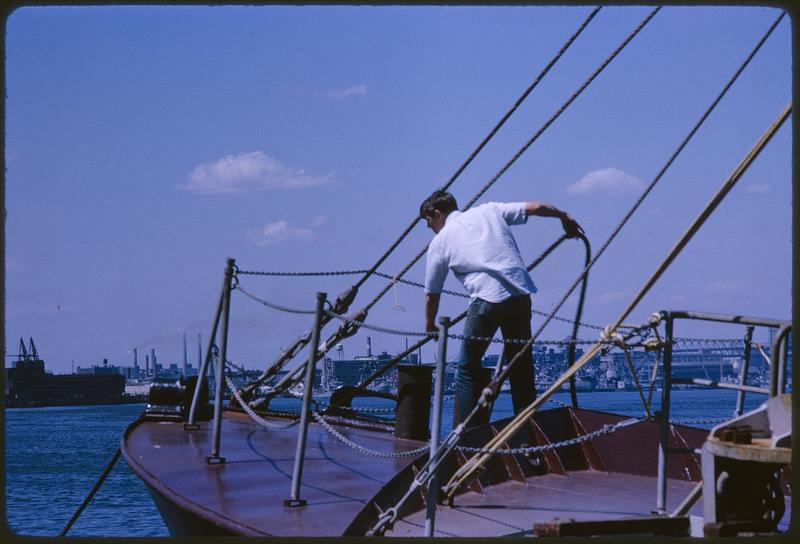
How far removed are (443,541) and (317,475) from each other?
2.12 metres

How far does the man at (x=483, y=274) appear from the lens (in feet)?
19.8

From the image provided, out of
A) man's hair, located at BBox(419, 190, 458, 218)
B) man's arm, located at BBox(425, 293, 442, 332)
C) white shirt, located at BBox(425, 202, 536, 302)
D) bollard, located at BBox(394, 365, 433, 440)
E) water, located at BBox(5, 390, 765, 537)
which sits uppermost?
man's hair, located at BBox(419, 190, 458, 218)

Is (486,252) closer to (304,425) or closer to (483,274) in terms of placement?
(483,274)

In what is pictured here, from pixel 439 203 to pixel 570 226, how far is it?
779 millimetres

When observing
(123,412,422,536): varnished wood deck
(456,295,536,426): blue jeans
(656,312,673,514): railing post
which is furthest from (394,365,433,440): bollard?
(656,312,673,514): railing post

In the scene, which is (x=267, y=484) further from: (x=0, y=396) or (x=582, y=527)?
(x=582, y=527)

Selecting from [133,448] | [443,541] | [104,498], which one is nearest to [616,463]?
[443,541]

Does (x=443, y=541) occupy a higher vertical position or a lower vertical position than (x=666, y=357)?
lower

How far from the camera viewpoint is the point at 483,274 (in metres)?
6.07

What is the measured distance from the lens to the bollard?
7.53 meters

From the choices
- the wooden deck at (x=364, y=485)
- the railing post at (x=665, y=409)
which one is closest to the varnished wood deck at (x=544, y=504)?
the wooden deck at (x=364, y=485)

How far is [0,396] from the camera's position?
4188 millimetres

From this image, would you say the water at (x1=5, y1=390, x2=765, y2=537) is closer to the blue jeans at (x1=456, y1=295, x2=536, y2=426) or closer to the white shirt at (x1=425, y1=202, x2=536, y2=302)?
the blue jeans at (x1=456, y1=295, x2=536, y2=426)

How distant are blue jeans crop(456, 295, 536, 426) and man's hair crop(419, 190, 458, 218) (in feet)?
1.97
